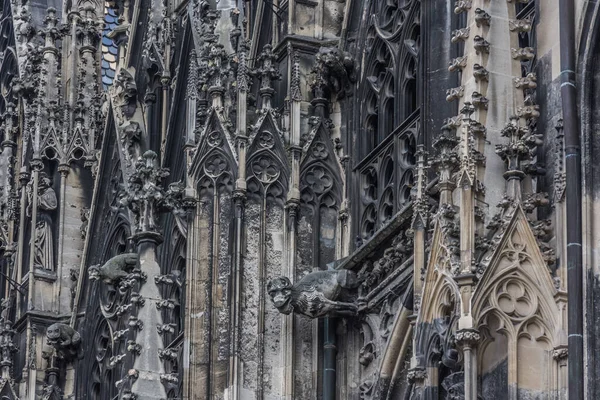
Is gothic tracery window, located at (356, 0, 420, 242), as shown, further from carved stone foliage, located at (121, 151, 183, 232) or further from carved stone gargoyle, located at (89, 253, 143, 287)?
carved stone gargoyle, located at (89, 253, 143, 287)

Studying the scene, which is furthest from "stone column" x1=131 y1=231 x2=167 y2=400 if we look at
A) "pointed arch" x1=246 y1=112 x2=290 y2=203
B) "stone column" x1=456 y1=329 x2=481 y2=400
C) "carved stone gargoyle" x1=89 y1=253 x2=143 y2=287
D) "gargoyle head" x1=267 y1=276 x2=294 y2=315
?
"stone column" x1=456 y1=329 x2=481 y2=400

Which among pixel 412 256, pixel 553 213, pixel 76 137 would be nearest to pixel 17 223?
pixel 76 137

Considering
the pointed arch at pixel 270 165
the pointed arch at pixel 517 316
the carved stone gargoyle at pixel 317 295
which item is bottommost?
the pointed arch at pixel 517 316

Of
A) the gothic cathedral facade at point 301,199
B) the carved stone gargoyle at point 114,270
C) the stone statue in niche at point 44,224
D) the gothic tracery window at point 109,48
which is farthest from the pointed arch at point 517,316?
the gothic tracery window at point 109,48

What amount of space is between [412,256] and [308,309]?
1987 mm

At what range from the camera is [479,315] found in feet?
80.9

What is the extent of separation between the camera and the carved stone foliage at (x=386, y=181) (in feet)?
102

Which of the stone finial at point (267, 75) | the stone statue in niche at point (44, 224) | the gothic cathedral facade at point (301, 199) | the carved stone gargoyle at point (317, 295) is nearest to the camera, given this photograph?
the gothic cathedral facade at point (301, 199)

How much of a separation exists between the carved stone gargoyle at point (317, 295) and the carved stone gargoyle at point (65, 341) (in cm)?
937

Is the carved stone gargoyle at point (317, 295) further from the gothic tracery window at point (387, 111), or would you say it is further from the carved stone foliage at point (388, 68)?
the carved stone foliage at point (388, 68)

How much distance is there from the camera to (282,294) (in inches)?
1217

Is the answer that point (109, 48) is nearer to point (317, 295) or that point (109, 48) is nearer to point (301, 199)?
point (301, 199)

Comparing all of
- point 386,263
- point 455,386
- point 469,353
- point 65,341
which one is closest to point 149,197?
point 386,263

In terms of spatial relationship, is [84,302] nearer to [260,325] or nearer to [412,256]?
[260,325]
